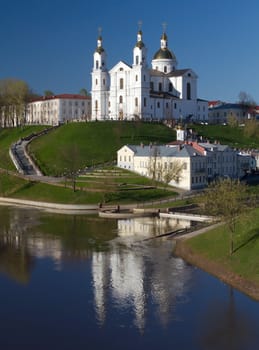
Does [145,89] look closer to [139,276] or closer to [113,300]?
[139,276]

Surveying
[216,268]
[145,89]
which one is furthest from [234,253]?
[145,89]

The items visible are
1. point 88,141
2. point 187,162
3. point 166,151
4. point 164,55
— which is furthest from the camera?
point 164,55

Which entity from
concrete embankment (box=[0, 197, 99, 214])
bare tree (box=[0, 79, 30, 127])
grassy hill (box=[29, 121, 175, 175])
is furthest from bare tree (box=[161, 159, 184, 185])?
bare tree (box=[0, 79, 30, 127])

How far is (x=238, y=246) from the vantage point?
35.2 metres

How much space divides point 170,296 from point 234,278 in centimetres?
408

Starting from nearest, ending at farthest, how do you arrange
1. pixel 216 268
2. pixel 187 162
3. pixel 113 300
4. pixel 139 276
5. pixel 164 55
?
pixel 113 300
pixel 139 276
pixel 216 268
pixel 187 162
pixel 164 55

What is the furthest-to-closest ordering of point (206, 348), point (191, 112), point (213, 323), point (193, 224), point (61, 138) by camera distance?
point (191, 112), point (61, 138), point (193, 224), point (213, 323), point (206, 348)

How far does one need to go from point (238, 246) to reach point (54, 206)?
29.0 m

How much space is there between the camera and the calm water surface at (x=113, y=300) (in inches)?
950

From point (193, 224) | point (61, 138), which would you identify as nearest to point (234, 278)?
point (193, 224)

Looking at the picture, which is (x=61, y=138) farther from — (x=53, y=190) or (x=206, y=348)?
(x=206, y=348)

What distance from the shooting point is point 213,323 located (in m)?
25.9

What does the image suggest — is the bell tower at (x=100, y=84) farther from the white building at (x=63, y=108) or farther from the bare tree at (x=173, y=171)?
the bare tree at (x=173, y=171)

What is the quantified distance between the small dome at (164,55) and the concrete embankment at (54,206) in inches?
2028
